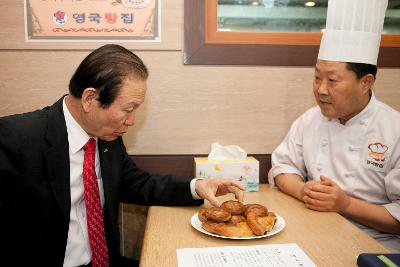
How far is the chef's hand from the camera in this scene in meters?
1.56

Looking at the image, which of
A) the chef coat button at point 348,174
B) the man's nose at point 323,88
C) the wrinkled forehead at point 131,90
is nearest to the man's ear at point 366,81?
the man's nose at point 323,88

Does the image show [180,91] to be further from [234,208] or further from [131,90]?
[234,208]

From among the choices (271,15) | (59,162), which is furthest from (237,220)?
(271,15)

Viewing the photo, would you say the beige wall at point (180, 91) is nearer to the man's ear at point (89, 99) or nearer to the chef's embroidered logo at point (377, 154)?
the chef's embroidered logo at point (377, 154)

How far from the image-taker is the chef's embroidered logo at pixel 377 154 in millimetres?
1672

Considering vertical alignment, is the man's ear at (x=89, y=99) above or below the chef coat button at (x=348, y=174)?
above

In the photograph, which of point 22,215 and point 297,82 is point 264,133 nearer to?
point 297,82

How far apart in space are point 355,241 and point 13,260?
119 cm

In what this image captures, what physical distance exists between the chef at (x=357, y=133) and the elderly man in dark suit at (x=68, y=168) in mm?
496

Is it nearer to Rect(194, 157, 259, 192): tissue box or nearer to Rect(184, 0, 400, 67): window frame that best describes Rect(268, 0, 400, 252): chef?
Rect(194, 157, 259, 192): tissue box

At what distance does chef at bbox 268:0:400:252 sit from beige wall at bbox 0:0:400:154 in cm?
37

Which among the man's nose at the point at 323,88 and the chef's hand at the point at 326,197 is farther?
the man's nose at the point at 323,88

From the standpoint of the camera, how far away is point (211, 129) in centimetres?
211

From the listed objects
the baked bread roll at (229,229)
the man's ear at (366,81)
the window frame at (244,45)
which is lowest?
the baked bread roll at (229,229)
